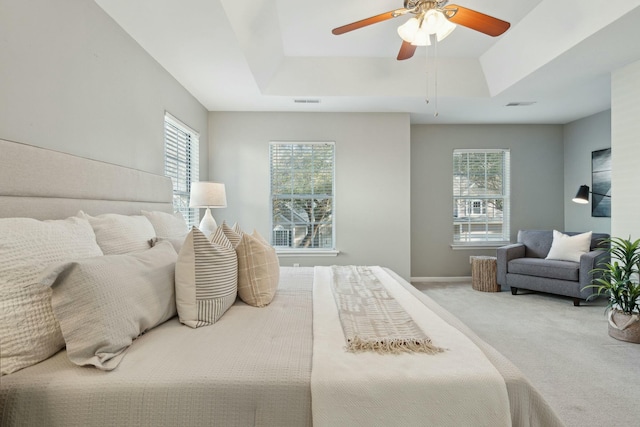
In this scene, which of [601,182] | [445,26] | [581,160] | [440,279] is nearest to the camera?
[445,26]

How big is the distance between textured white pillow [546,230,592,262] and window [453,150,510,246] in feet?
3.41

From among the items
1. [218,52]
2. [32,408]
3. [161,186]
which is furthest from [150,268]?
[218,52]

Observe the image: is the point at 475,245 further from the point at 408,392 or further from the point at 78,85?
the point at 78,85

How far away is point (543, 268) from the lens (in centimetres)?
396

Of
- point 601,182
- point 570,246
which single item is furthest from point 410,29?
point 601,182

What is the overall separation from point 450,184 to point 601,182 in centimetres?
192

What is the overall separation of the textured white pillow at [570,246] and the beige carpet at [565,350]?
1.75 feet

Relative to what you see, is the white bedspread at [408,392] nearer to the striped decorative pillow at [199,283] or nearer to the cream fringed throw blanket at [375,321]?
the cream fringed throw blanket at [375,321]

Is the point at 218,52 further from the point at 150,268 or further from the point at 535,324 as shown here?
the point at 535,324

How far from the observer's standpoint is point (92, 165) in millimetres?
1938

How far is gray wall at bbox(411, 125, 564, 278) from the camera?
5102 millimetres

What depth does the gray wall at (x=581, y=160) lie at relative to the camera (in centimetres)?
445

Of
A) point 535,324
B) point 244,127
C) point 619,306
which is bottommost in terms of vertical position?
point 535,324

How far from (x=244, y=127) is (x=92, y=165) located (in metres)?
2.73
